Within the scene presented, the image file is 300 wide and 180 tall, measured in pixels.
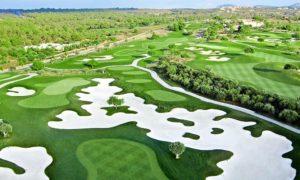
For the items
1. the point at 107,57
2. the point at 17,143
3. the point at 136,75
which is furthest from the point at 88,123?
the point at 107,57

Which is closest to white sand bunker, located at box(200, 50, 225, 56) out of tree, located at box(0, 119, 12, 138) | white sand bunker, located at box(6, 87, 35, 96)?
white sand bunker, located at box(6, 87, 35, 96)

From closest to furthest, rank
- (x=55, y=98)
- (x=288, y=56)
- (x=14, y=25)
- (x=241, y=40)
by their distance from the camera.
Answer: (x=55, y=98), (x=288, y=56), (x=241, y=40), (x=14, y=25)

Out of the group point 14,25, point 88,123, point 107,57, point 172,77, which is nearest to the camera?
point 88,123

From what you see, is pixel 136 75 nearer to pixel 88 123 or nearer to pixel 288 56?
pixel 88 123

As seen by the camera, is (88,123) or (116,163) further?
(88,123)

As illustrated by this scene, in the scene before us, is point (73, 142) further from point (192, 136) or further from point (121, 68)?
point (121, 68)

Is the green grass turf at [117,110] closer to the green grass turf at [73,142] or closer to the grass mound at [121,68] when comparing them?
the green grass turf at [73,142]

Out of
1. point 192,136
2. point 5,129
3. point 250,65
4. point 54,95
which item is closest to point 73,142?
point 5,129
